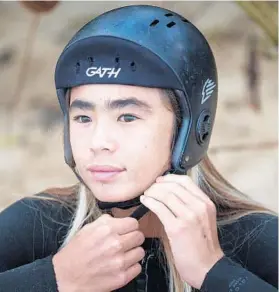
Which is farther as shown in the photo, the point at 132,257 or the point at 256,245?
the point at 256,245

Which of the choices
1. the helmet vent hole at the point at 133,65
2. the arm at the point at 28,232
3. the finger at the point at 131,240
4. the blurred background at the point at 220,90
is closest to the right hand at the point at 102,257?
the finger at the point at 131,240

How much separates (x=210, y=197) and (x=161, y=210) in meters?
0.25

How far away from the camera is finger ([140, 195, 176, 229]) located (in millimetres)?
1015

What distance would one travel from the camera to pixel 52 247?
124cm

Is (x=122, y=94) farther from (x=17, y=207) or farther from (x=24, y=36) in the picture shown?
(x=24, y=36)

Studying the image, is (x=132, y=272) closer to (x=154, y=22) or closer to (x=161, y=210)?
(x=161, y=210)

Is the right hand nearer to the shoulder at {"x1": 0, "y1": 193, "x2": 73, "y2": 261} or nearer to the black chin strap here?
the black chin strap

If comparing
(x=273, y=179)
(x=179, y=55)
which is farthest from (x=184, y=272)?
(x=273, y=179)

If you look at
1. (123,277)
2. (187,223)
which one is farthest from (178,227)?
(123,277)

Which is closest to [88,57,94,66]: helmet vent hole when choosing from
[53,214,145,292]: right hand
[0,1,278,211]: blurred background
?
[53,214,145,292]: right hand

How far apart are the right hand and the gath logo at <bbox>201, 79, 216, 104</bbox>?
0.21 meters

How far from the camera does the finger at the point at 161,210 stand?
3.33 ft

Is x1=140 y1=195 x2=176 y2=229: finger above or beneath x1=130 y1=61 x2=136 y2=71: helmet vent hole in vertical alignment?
beneath

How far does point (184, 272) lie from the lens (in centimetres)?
104
